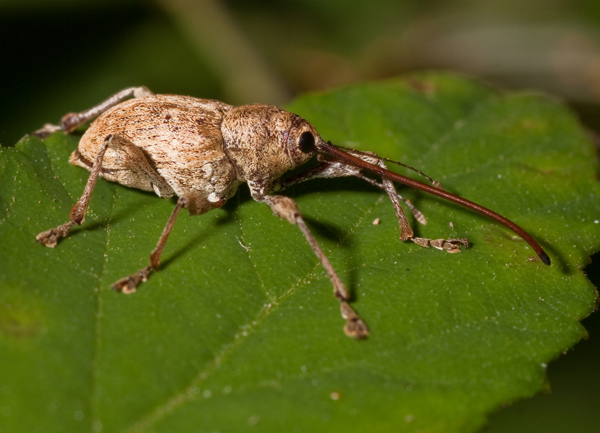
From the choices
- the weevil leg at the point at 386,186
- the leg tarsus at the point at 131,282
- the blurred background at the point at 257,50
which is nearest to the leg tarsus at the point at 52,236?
the leg tarsus at the point at 131,282

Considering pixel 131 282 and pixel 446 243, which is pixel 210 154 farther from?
pixel 446 243

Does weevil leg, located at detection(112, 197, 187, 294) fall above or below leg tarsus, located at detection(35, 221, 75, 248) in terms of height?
below

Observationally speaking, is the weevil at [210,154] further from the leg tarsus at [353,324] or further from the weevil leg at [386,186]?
the leg tarsus at [353,324]

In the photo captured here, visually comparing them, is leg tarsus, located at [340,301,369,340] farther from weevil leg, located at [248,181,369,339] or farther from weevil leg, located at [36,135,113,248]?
weevil leg, located at [36,135,113,248]

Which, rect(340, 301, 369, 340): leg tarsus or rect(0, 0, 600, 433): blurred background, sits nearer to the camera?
rect(340, 301, 369, 340): leg tarsus

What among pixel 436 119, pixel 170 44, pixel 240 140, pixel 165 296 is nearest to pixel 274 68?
pixel 170 44

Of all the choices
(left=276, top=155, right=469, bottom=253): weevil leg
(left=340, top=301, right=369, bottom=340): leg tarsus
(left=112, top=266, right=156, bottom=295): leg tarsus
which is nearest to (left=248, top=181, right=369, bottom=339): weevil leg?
(left=340, top=301, right=369, bottom=340): leg tarsus
